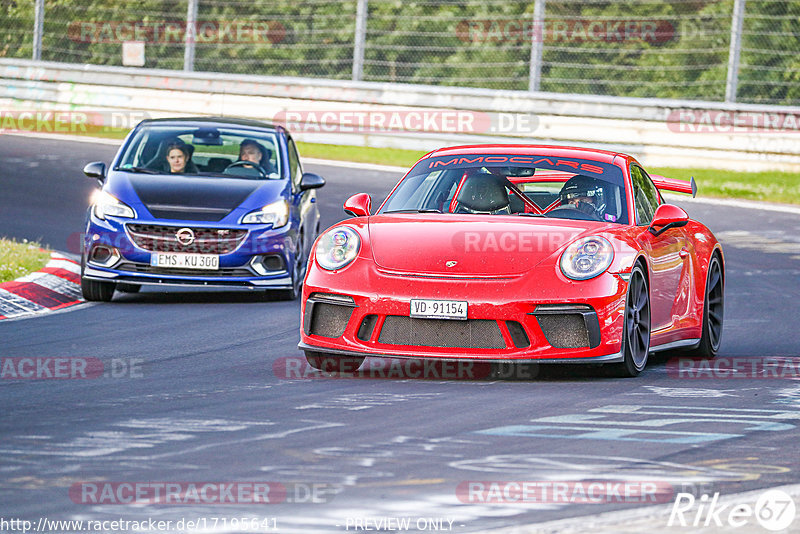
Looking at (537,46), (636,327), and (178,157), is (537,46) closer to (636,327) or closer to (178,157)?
(178,157)

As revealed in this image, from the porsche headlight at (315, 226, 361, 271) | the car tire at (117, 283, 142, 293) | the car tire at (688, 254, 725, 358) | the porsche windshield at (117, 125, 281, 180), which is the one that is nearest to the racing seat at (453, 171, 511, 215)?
the porsche headlight at (315, 226, 361, 271)

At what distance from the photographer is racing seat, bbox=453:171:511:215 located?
944cm

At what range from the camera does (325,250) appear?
8.91 metres

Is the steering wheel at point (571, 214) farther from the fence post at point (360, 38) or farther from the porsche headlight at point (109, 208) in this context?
the fence post at point (360, 38)

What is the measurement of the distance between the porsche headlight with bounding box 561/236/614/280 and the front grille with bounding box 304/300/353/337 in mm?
1204

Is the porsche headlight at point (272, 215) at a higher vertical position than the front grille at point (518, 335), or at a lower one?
higher

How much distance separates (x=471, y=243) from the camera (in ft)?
28.4

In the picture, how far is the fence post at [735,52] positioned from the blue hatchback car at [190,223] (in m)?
10.1

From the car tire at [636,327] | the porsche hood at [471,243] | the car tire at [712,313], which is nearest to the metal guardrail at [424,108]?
the car tire at [712,313]

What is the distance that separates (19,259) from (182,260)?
5.36ft

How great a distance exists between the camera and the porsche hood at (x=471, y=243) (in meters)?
Result: 8.49

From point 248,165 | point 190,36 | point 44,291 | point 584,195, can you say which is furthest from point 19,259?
point 190,36

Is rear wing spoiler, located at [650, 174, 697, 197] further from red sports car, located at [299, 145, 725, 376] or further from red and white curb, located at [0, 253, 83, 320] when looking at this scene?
red and white curb, located at [0, 253, 83, 320]

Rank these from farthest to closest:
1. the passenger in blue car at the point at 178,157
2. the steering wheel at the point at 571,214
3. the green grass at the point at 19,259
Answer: the passenger in blue car at the point at 178,157 < the green grass at the point at 19,259 < the steering wheel at the point at 571,214
